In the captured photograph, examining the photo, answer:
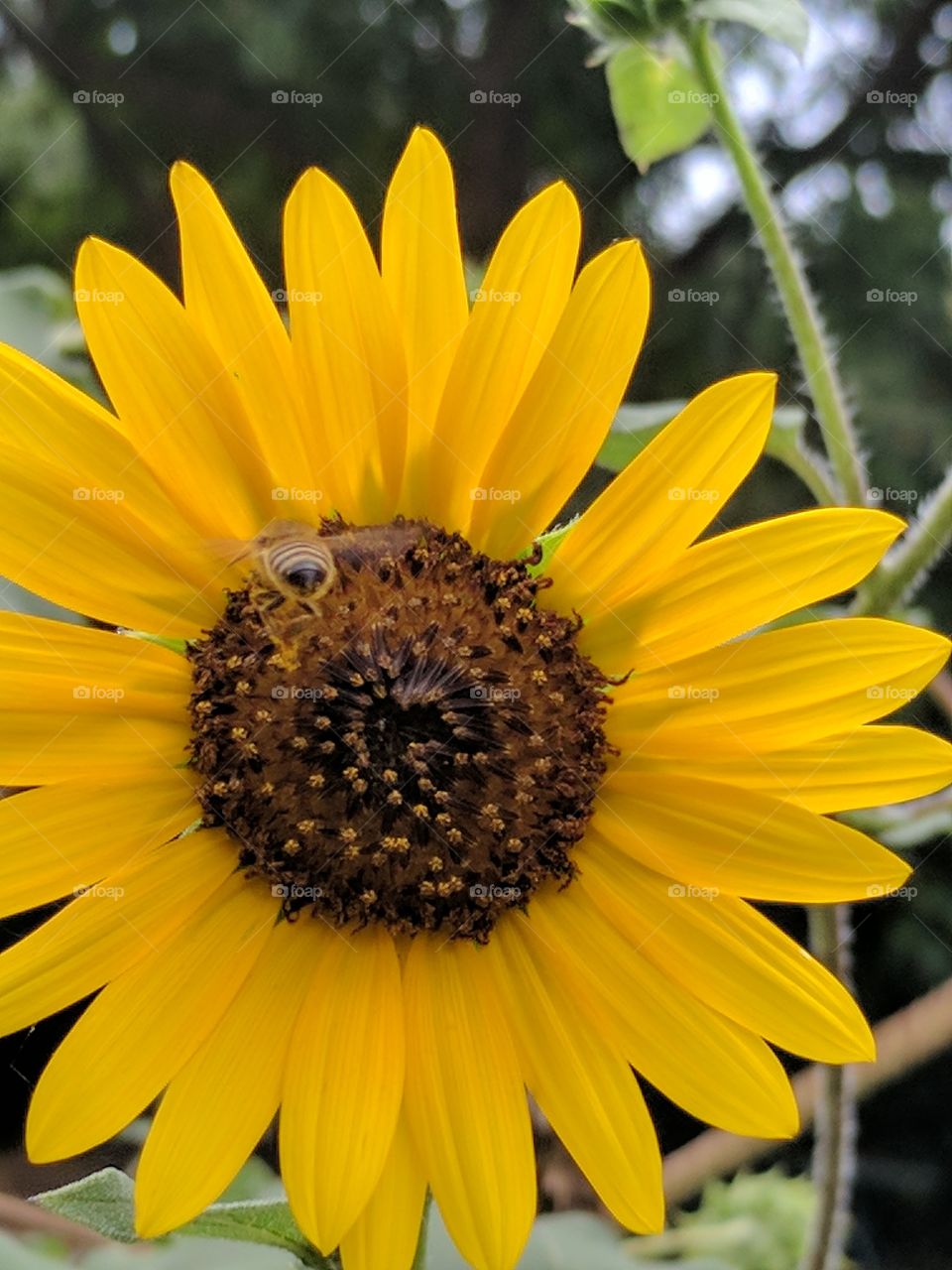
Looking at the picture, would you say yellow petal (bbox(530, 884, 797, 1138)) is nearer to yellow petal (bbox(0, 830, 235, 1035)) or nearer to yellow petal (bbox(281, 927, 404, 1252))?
yellow petal (bbox(281, 927, 404, 1252))

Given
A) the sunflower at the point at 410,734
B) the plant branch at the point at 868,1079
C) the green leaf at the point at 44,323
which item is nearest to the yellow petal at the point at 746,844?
the sunflower at the point at 410,734

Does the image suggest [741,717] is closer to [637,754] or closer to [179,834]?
[637,754]

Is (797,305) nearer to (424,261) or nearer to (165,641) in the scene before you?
(424,261)

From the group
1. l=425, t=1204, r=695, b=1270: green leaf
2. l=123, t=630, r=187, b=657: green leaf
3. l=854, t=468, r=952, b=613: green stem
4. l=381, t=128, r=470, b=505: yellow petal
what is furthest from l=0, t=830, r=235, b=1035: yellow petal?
l=854, t=468, r=952, b=613: green stem

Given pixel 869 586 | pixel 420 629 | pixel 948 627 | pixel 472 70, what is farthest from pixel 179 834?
pixel 948 627

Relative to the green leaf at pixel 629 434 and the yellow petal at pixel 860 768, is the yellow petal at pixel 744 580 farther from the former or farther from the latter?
the green leaf at pixel 629 434
